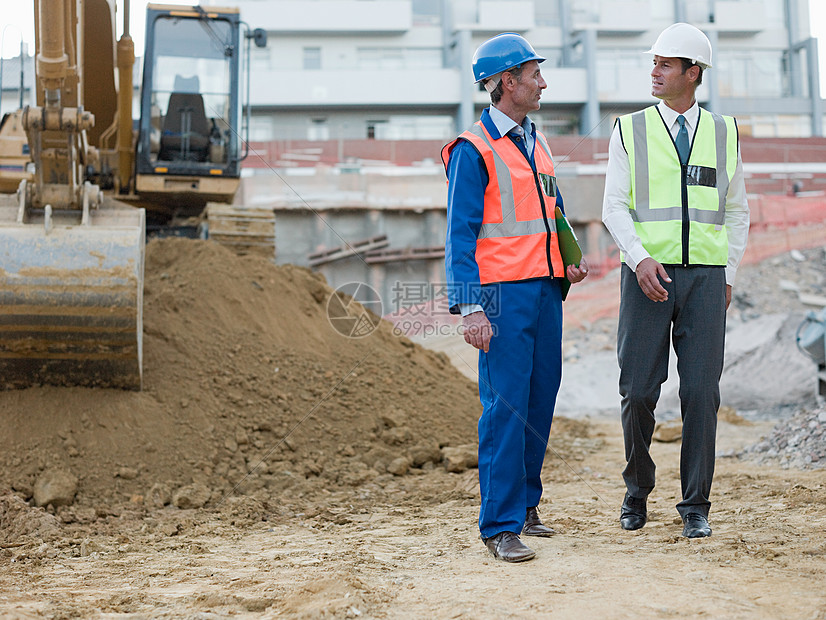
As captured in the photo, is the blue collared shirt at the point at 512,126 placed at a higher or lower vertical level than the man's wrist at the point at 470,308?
higher

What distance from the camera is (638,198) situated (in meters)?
3.46

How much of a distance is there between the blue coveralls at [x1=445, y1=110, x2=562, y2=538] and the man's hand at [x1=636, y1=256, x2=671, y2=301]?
35 cm

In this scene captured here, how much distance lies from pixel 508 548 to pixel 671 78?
202 cm

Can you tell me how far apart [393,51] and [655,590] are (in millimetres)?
32978

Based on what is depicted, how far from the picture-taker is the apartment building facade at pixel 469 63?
31500mm

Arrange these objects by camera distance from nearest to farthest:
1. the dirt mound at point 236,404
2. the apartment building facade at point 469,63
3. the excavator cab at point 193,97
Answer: the dirt mound at point 236,404
the excavator cab at point 193,97
the apartment building facade at point 469,63

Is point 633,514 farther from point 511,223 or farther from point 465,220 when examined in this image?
point 465,220

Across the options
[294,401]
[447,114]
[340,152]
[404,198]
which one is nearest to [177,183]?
[294,401]

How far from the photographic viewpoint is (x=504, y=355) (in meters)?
3.22

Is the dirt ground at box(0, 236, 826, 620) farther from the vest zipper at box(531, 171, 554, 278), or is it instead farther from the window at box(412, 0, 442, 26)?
the window at box(412, 0, 442, 26)

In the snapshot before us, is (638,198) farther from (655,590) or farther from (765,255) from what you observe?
(765,255)

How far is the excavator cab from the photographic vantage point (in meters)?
8.88

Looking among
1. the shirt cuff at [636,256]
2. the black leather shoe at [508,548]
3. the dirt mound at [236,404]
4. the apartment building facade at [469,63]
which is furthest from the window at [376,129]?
the black leather shoe at [508,548]

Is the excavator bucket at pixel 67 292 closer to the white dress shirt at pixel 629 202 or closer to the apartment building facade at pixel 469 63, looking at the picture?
the white dress shirt at pixel 629 202
